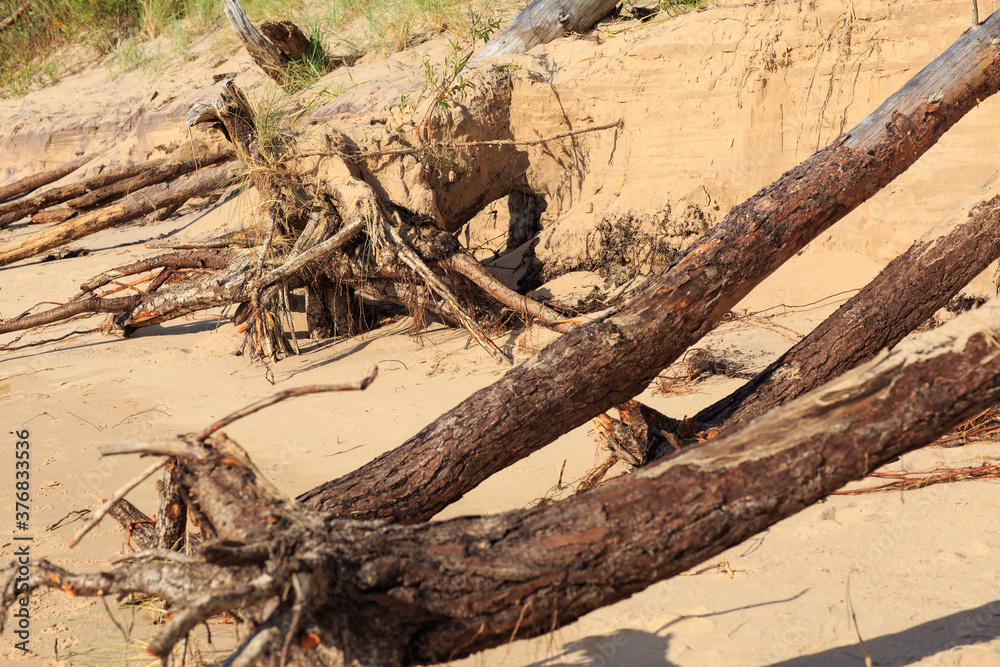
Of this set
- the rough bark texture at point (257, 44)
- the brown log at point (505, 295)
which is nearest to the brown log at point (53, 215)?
the rough bark texture at point (257, 44)

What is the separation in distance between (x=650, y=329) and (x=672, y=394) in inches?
66.5

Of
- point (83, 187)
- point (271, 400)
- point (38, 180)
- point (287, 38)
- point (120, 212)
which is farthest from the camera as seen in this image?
point (38, 180)

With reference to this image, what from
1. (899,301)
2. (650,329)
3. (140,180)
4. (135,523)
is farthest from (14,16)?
(899,301)

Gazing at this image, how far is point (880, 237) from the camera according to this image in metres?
4.68

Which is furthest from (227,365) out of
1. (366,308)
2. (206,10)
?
(206,10)

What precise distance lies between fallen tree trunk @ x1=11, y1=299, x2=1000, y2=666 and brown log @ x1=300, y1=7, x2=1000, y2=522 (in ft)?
2.10

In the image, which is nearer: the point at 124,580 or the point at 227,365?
the point at 124,580

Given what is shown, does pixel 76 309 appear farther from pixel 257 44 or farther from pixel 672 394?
pixel 672 394

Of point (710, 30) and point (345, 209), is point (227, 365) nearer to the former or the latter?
point (345, 209)

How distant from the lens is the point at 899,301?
2.61 m

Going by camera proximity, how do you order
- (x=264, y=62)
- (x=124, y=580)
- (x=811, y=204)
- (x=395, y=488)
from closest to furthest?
(x=124, y=580) → (x=395, y=488) → (x=811, y=204) → (x=264, y=62)

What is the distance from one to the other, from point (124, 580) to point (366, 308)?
4.25 meters

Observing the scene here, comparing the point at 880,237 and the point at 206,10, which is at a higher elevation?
the point at 206,10

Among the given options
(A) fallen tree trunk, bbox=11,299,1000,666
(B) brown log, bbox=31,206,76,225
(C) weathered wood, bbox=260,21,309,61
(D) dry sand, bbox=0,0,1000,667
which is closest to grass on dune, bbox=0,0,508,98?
(C) weathered wood, bbox=260,21,309,61
